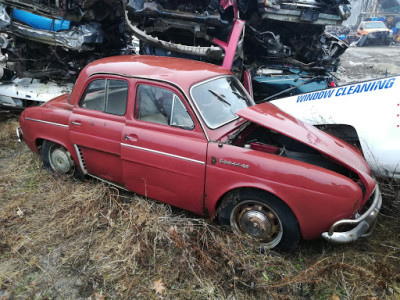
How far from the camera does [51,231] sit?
3174 mm

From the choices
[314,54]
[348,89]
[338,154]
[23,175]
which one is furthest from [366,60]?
[23,175]

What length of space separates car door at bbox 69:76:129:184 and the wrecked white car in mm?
2444

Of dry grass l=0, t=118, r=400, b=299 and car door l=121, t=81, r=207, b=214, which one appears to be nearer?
dry grass l=0, t=118, r=400, b=299

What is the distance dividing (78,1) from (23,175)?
4582mm

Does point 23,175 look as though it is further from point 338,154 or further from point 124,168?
point 338,154

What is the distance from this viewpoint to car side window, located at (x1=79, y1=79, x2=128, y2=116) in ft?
11.2

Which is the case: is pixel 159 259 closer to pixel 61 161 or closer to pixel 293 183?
pixel 293 183

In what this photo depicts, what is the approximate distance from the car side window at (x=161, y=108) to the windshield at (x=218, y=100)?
18cm

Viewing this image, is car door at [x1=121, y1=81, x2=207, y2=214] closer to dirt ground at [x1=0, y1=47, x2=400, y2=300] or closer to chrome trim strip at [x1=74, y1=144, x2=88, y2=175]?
dirt ground at [x1=0, y1=47, x2=400, y2=300]

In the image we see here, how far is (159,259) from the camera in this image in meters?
2.76

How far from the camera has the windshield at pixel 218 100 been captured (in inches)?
123

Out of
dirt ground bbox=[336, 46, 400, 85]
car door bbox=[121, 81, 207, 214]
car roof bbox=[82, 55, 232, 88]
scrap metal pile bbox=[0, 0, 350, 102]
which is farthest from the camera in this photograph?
dirt ground bbox=[336, 46, 400, 85]

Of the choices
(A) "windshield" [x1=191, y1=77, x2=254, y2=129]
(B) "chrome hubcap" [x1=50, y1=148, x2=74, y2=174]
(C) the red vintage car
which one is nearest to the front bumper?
(C) the red vintage car

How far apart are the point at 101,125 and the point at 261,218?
2.09m
